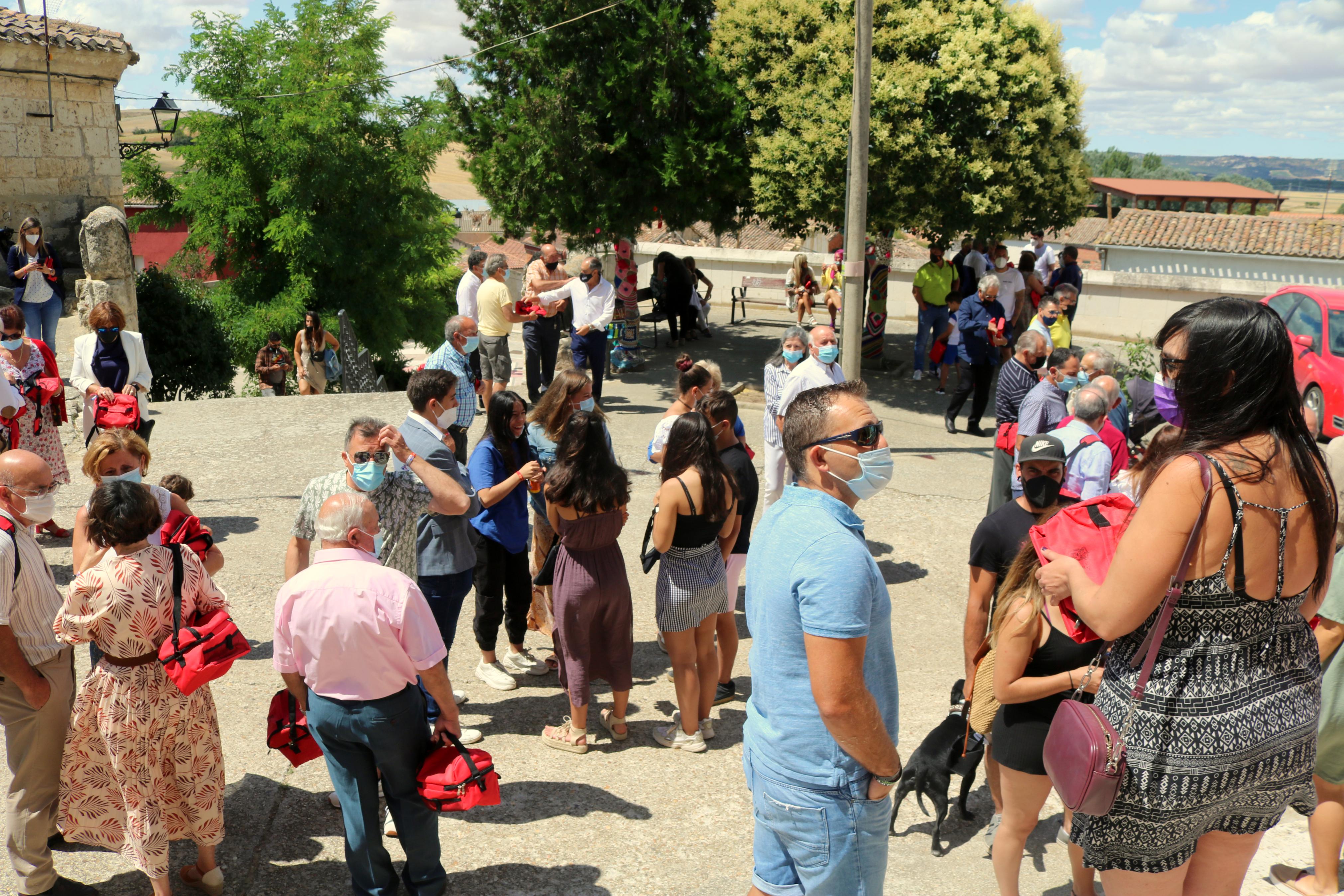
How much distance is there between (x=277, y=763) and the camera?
15.5 ft

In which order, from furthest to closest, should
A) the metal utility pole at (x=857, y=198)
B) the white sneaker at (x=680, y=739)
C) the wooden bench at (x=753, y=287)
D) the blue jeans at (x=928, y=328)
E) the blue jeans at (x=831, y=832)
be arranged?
the wooden bench at (x=753, y=287) → the blue jeans at (x=928, y=328) → the metal utility pole at (x=857, y=198) → the white sneaker at (x=680, y=739) → the blue jeans at (x=831, y=832)

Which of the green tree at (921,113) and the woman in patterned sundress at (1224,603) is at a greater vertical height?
the green tree at (921,113)

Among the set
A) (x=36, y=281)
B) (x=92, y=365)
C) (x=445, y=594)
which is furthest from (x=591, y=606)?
(x=36, y=281)

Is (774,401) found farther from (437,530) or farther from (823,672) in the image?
(823,672)

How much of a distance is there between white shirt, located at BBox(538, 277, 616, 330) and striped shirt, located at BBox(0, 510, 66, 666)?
7.09 metres

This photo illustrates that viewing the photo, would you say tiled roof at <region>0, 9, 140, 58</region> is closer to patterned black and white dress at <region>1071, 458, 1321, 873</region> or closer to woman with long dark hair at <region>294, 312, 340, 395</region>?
woman with long dark hair at <region>294, 312, 340, 395</region>

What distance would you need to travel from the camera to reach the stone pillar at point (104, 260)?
12570 millimetres

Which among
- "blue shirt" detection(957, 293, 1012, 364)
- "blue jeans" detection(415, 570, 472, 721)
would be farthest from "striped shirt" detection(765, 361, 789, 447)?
"blue shirt" detection(957, 293, 1012, 364)

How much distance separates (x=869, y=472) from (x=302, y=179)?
22.8m

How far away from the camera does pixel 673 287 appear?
16328mm

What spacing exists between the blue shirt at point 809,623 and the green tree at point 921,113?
32.1ft

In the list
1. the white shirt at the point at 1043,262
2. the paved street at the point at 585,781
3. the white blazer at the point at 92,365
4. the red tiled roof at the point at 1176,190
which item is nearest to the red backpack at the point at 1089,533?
the paved street at the point at 585,781

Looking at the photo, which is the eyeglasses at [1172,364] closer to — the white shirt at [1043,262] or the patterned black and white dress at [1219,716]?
the patterned black and white dress at [1219,716]

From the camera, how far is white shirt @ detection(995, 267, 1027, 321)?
43.3 ft
